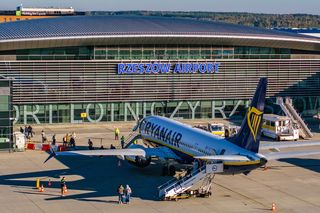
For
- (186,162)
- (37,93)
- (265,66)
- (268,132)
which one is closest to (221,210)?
(186,162)

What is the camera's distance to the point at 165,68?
88812mm

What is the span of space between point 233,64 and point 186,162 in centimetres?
3735

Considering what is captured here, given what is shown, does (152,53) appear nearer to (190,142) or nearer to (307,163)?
(307,163)

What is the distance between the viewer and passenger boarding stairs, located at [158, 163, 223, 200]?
4900cm

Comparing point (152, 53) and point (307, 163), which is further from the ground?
point (152, 53)

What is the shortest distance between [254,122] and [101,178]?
14.4 m

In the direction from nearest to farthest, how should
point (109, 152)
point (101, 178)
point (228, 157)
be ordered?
1. point (228, 157)
2. point (109, 152)
3. point (101, 178)

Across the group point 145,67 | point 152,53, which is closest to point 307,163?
point 145,67

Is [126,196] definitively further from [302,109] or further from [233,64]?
[302,109]

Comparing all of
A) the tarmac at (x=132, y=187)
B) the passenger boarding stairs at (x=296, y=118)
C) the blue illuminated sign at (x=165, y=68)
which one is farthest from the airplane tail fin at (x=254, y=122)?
the blue illuminated sign at (x=165, y=68)

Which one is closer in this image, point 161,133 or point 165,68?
point 161,133

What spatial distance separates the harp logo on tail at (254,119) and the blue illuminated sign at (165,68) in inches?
1570

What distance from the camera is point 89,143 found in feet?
229

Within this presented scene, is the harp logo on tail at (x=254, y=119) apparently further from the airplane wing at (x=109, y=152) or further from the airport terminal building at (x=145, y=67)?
the airport terminal building at (x=145, y=67)
